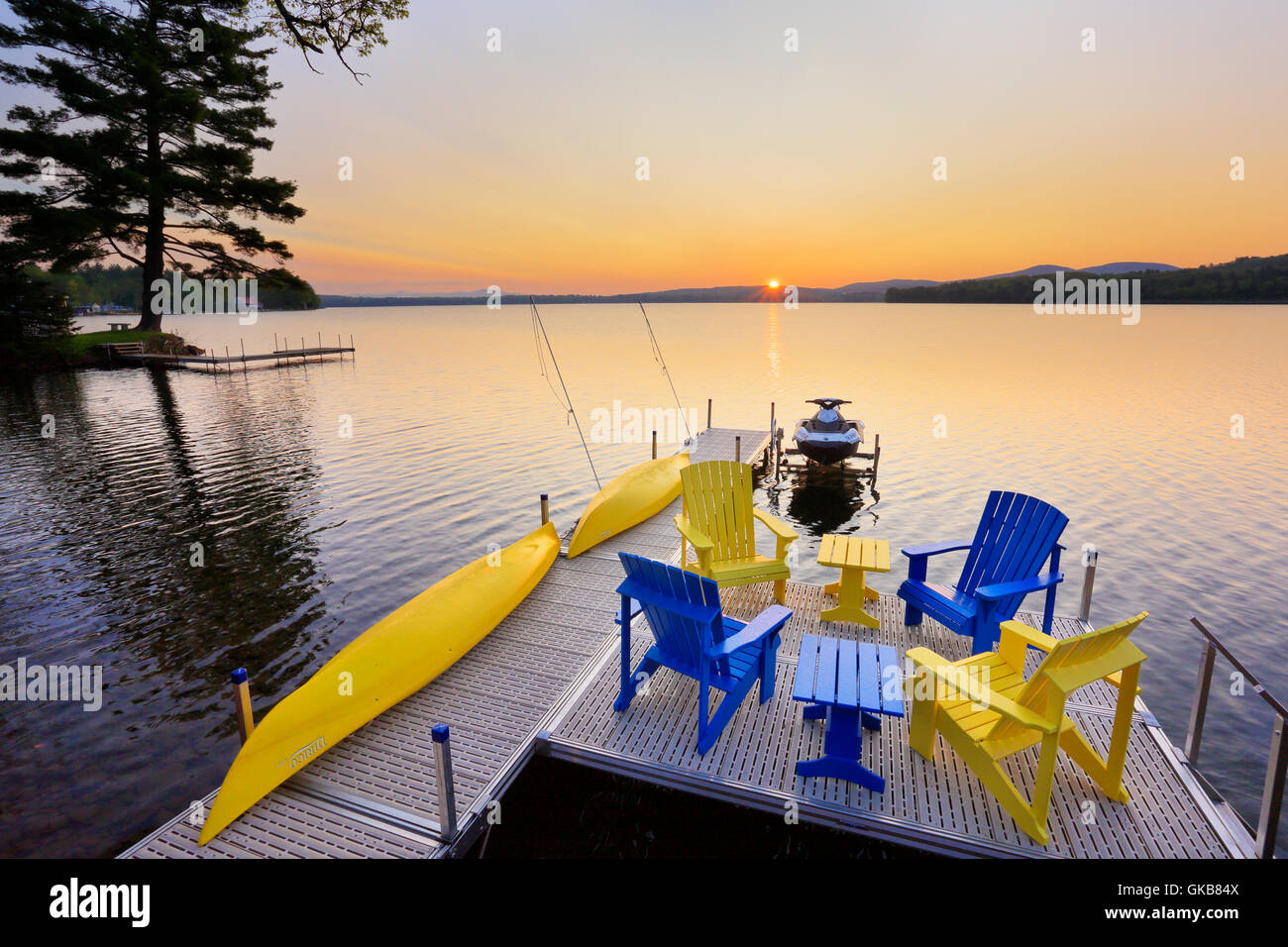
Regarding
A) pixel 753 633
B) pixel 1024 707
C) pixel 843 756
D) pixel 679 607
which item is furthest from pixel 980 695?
pixel 679 607

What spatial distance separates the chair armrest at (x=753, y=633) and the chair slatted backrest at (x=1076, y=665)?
1639 millimetres

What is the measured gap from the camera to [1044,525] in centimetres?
577

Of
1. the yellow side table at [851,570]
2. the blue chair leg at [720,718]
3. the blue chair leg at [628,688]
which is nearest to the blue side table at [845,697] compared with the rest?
the blue chair leg at [720,718]

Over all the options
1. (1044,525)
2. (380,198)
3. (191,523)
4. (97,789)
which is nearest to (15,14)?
(380,198)

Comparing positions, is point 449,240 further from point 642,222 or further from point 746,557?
point 746,557

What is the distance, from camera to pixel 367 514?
41.6 ft

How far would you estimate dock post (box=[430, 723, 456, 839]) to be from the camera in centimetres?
386

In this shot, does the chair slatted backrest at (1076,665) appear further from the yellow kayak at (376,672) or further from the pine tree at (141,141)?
the pine tree at (141,141)

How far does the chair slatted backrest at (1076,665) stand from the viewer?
11.7 ft

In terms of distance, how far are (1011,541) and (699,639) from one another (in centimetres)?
362

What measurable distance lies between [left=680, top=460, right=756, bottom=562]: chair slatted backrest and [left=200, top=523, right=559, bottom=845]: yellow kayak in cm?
231

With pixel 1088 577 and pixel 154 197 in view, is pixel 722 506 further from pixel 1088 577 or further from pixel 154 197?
pixel 154 197

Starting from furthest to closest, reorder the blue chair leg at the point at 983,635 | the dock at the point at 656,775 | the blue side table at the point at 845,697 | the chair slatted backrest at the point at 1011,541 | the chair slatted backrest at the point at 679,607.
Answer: the chair slatted backrest at the point at 1011,541 → the blue chair leg at the point at 983,635 → the chair slatted backrest at the point at 679,607 → the blue side table at the point at 845,697 → the dock at the point at 656,775

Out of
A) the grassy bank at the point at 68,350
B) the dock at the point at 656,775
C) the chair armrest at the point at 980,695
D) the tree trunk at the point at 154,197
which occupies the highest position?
the tree trunk at the point at 154,197
